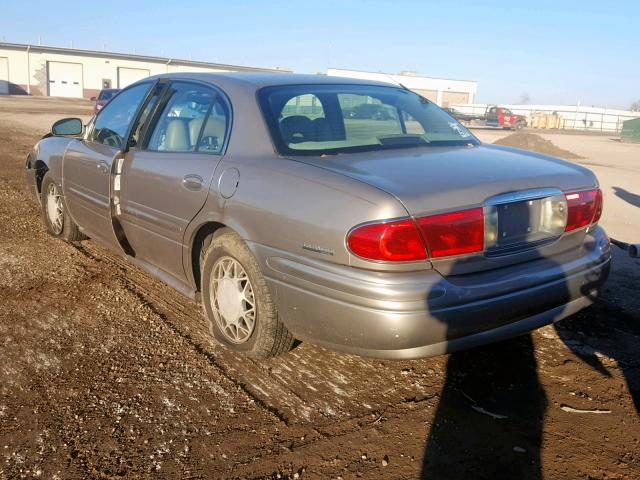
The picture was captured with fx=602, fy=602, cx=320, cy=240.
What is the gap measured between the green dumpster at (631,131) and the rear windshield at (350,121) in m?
39.3

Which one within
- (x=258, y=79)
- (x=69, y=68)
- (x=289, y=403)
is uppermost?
(x=69, y=68)

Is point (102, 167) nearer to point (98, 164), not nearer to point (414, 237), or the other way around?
point (98, 164)

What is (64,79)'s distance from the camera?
60.9 m

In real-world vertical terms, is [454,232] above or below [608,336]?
above

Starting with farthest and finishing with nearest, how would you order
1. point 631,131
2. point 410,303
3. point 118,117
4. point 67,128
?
point 631,131
point 67,128
point 118,117
point 410,303

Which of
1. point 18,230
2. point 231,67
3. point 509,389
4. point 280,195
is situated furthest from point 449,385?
point 231,67

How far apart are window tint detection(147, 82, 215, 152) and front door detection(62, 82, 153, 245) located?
0.40 m

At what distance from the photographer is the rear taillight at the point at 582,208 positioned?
124 inches

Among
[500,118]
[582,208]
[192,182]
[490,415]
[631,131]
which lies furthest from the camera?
[500,118]

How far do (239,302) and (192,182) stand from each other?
0.76 meters

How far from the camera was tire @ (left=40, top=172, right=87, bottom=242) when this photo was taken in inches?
216

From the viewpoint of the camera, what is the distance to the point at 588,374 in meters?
3.40

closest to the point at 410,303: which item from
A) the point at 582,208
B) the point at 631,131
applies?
the point at 582,208

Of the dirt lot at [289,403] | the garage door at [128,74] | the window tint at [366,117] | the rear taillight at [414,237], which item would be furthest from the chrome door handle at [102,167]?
the garage door at [128,74]
